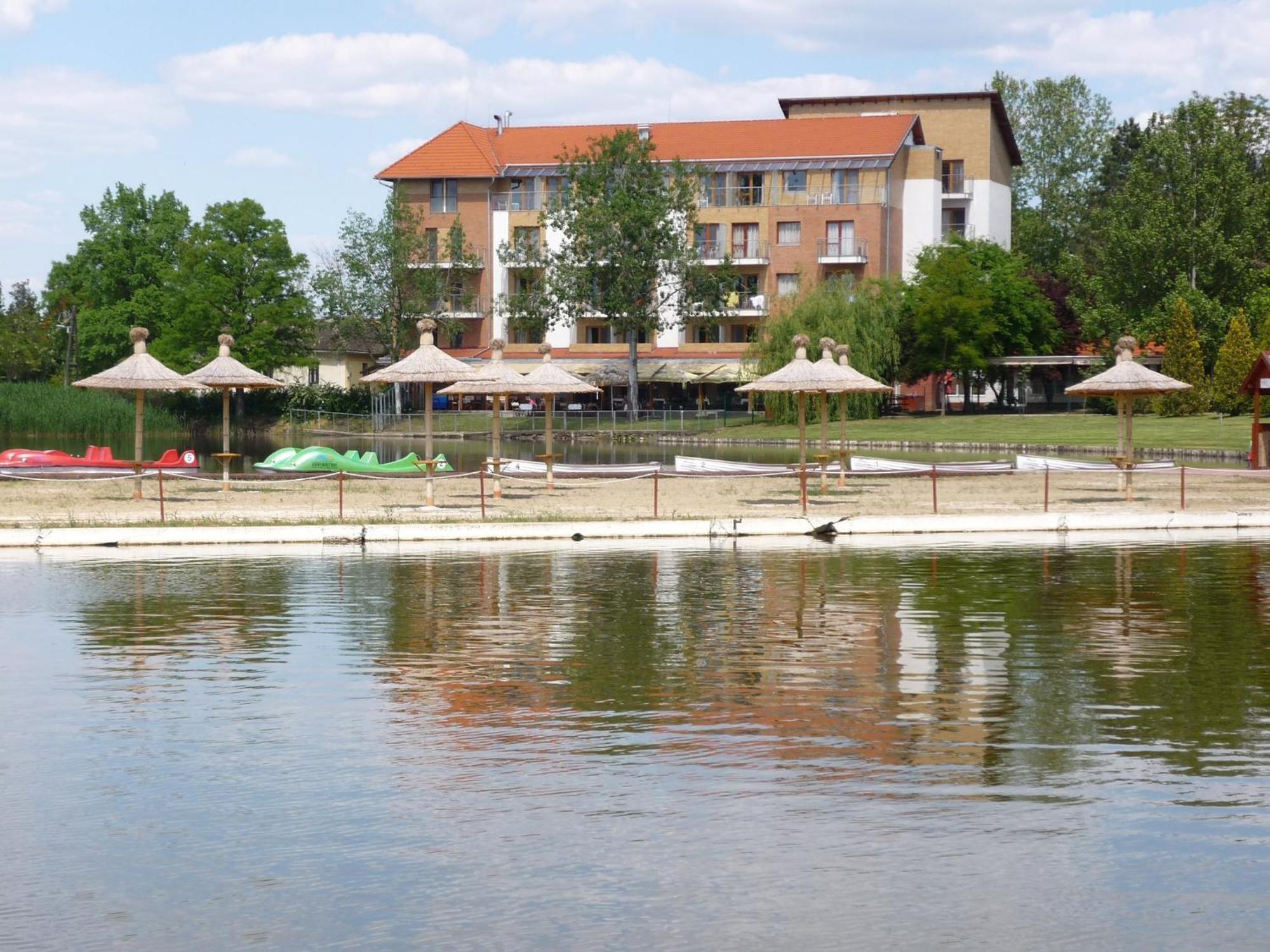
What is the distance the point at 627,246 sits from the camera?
299 ft

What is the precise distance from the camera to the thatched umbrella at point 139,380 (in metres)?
35.8

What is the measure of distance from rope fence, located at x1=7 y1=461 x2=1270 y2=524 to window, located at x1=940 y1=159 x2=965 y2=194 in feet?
208

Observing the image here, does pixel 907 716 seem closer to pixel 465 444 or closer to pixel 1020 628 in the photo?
pixel 1020 628

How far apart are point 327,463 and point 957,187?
225ft

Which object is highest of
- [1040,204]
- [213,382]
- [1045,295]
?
[1040,204]

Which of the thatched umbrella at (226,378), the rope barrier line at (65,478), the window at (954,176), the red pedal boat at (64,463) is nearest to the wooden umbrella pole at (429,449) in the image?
the thatched umbrella at (226,378)

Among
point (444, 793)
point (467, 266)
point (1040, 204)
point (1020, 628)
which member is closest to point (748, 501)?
point (1020, 628)

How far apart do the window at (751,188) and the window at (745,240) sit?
4.72ft

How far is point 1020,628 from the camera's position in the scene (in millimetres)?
17797

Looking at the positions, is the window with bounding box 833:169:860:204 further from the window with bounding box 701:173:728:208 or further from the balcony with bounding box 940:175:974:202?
the balcony with bounding box 940:175:974:202

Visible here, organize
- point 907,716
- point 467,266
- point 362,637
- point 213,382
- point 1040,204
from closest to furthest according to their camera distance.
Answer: point 907,716 < point 362,637 < point 213,382 < point 467,266 < point 1040,204

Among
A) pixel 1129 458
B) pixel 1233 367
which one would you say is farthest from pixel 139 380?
pixel 1233 367

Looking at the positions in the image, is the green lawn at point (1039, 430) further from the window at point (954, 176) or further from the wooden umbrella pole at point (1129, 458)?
the window at point (954, 176)

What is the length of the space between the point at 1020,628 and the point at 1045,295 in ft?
289
